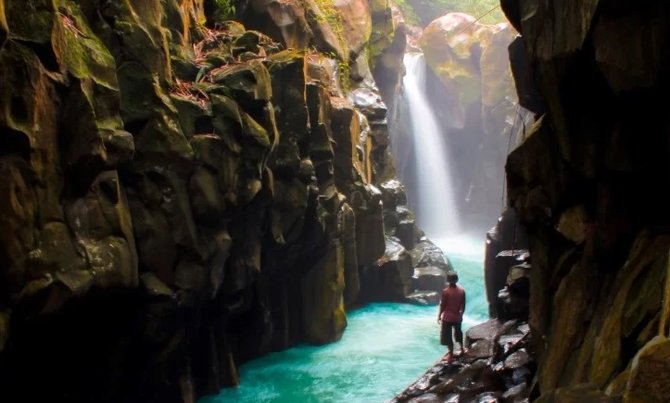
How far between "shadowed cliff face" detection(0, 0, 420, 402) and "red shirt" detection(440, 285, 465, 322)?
4.39 m

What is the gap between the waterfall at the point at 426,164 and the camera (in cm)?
3928

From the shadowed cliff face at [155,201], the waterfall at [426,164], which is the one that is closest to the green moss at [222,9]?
the shadowed cliff face at [155,201]

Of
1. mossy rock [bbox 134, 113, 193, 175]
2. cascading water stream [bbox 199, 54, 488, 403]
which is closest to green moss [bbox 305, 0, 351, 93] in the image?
cascading water stream [bbox 199, 54, 488, 403]

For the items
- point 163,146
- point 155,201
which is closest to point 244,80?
point 163,146

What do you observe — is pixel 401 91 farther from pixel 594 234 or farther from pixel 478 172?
pixel 594 234

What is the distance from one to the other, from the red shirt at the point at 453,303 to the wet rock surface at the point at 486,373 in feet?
2.46

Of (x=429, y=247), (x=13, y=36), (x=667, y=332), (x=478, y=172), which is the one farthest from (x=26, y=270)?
(x=478, y=172)

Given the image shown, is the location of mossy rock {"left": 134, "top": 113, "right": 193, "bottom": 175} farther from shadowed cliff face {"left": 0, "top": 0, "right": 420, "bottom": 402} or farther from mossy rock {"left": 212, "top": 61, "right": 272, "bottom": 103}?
mossy rock {"left": 212, "top": 61, "right": 272, "bottom": 103}

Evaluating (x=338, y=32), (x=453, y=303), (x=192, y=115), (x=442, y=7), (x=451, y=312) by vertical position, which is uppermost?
(x=442, y=7)

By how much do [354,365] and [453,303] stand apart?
4.75 metres

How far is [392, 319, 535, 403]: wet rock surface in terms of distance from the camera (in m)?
9.59

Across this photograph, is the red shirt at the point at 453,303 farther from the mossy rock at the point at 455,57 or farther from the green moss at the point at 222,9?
the mossy rock at the point at 455,57

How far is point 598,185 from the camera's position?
23.7 feet

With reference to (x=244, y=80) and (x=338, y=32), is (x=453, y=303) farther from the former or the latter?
(x=338, y=32)
